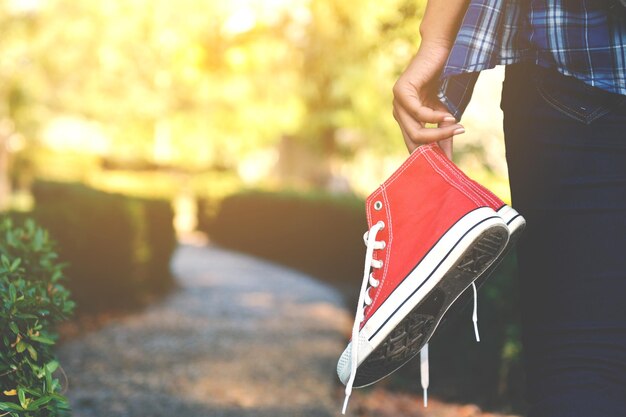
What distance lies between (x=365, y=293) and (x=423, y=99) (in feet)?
1.27

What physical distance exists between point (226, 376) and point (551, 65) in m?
4.14

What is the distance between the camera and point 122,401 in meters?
4.37

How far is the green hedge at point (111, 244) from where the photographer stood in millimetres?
6344

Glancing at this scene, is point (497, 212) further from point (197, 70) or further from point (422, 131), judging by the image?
point (197, 70)

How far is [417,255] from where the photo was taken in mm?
1389

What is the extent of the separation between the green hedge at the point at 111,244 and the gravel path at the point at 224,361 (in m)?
0.30

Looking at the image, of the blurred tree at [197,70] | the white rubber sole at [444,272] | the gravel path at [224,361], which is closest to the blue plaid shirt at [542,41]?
the white rubber sole at [444,272]

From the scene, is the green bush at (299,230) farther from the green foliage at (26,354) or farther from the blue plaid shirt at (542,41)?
the blue plaid shirt at (542,41)

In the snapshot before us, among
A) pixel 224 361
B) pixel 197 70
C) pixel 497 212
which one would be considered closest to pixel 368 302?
pixel 497 212

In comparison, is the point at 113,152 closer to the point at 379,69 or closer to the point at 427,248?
the point at 379,69

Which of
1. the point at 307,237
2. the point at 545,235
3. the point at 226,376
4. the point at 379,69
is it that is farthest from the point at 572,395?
the point at 307,237

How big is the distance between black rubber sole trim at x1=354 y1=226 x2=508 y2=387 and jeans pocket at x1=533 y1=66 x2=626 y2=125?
0.22 meters

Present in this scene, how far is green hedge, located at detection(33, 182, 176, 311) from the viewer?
20.8ft

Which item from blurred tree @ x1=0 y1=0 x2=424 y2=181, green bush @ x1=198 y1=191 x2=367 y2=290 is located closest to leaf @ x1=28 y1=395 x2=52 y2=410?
green bush @ x1=198 y1=191 x2=367 y2=290
